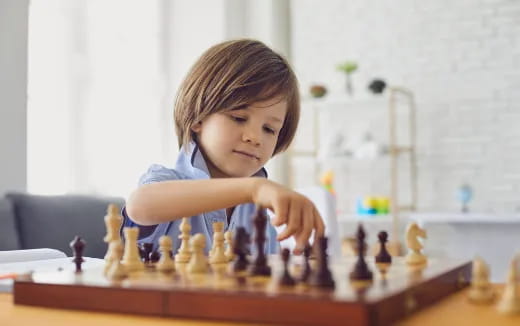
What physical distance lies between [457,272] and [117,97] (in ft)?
13.0

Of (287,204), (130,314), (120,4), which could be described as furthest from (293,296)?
(120,4)

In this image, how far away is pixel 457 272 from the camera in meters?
0.87

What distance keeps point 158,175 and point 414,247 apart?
0.66 metres

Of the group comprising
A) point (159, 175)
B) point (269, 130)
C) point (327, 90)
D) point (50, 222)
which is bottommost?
point (50, 222)

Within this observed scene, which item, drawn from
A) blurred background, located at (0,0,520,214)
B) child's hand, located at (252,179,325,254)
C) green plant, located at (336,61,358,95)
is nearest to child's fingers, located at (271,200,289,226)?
child's hand, located at (252,179,325,254)

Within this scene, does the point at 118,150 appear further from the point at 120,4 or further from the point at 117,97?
the point at 120,4

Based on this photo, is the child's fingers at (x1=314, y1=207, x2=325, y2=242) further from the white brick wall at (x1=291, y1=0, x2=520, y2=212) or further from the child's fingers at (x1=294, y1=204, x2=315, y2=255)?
the white brick wall at (x1=291, y1=0, x2=520, y2=212)

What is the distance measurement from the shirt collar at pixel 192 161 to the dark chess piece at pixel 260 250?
673mm

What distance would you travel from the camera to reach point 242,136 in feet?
4.85

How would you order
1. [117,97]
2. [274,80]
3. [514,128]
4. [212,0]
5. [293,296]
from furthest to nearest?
[212,0], [514,128], [117,97], [274,80], [293,296]

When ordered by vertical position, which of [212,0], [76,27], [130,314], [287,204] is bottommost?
[130,314]

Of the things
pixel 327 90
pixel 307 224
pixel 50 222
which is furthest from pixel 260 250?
pixel 327 90

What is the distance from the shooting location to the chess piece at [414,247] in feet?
3.06

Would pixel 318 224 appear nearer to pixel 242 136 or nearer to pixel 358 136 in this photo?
pixel 242 136
